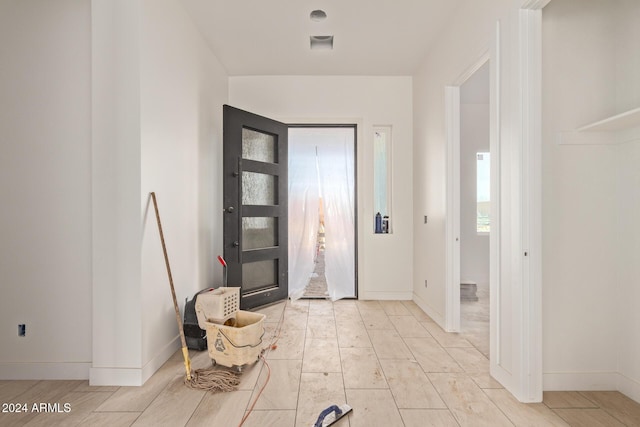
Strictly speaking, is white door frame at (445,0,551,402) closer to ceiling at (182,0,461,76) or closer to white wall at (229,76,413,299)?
ceiling at (182,0,461,76)

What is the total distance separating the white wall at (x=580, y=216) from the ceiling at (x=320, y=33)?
1.12 meters

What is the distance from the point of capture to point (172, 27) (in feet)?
8.84

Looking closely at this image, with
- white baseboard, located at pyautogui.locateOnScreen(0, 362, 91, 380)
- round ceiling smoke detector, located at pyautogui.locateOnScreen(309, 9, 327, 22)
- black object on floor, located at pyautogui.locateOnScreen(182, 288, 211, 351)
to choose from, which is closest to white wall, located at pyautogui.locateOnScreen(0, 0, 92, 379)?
white baseboard, located at pyautogui.locateOnScreen(0, 362, 91, 380)

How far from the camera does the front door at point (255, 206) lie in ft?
11.7

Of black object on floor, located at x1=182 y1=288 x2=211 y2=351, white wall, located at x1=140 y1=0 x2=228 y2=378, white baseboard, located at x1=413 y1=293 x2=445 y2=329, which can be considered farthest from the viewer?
white baseboard, located at x1=413 y1=293 x2=445 y2=329

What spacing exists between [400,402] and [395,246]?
253 cm

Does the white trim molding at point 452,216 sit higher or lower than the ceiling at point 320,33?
lower

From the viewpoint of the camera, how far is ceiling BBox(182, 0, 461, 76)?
291 cm

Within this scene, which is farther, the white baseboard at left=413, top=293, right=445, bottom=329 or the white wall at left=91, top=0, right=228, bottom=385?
the white baseboard at left=413, top=293, right=445, bottom=329

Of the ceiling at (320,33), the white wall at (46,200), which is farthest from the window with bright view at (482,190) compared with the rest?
the white wall at (46,200)

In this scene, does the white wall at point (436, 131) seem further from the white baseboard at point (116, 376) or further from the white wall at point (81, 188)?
the white baseboard at point (116, 376)

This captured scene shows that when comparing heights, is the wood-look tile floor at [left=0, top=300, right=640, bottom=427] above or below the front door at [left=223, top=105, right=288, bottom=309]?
below

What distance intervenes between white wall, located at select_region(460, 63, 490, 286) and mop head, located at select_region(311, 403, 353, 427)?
3.65 m

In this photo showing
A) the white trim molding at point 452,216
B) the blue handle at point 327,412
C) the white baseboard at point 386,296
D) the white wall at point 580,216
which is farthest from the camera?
the white baseboard at point 386,296
